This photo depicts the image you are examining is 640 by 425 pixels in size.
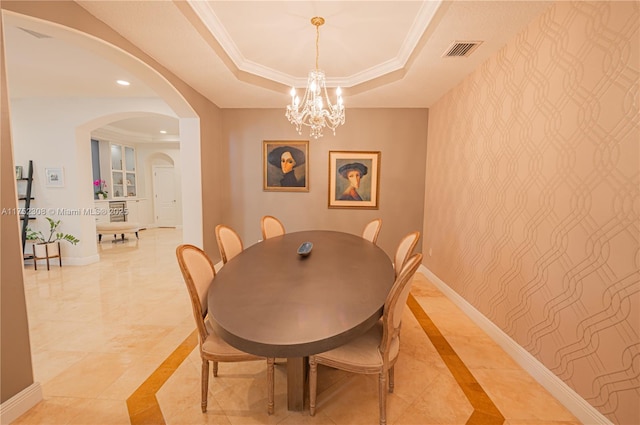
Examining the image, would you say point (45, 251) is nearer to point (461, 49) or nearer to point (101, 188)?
point (101, 188)

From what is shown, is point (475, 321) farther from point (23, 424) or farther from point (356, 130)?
point (23, 424)

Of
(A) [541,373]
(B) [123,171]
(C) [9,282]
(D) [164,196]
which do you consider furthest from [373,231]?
(D) [164,196]

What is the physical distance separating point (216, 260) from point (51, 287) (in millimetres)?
1957

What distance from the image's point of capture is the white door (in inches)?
315

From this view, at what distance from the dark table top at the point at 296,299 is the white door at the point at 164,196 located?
7.36m

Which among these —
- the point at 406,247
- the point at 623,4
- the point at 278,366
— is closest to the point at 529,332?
the point at 406,247

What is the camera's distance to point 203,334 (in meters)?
1.35

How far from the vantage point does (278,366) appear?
71.7 inches

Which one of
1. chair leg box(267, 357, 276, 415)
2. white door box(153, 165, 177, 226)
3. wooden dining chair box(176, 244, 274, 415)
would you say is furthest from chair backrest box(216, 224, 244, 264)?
white door box(153, 165, 177, 226)

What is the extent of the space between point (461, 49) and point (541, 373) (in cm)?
261

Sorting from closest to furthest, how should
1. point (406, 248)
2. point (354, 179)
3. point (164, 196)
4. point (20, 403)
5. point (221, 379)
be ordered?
point (20, 403), point (221, 379), point (406, 248), point (354, 179), point (164, 196)

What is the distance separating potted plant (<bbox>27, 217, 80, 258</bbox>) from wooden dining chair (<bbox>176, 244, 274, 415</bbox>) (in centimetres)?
408

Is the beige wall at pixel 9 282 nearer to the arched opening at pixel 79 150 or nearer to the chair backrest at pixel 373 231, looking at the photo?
the arched opening at pixel 79 150

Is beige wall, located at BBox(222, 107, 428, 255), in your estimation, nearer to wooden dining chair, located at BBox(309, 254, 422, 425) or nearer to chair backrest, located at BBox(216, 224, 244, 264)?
chair backrest, located at BBox(216, 224, 244, 264)
